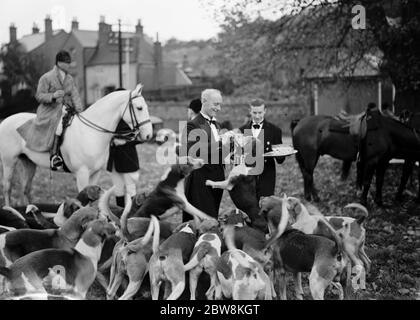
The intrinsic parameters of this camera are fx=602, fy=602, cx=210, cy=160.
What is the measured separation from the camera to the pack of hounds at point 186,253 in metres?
4.54

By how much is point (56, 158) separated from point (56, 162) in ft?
0.21

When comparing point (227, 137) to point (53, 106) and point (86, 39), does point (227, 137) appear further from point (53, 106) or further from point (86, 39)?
point (86, 39)

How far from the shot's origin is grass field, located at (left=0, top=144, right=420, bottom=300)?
6.29 m

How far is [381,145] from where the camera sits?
10.9 metres

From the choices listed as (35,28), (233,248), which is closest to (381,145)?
(233,248)

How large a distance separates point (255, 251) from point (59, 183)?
1049cm

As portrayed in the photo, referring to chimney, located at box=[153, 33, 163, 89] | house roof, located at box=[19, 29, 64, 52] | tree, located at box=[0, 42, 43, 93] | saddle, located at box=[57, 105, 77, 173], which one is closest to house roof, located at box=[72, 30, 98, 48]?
chimney, located at box=[153, 33, 163, 89]

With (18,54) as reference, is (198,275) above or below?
below

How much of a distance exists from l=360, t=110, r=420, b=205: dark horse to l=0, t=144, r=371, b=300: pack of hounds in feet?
17.9

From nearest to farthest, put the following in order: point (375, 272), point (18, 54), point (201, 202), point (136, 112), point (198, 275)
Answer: point (198, 275) < point (201, 202) < point (375, 272) < point (136, 112) < point (18, 54)

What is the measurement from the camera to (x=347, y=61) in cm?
1415

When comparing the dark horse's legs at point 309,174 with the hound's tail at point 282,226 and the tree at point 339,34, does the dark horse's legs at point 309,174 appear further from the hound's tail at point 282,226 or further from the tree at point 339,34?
the hound's tail at point 282,226
